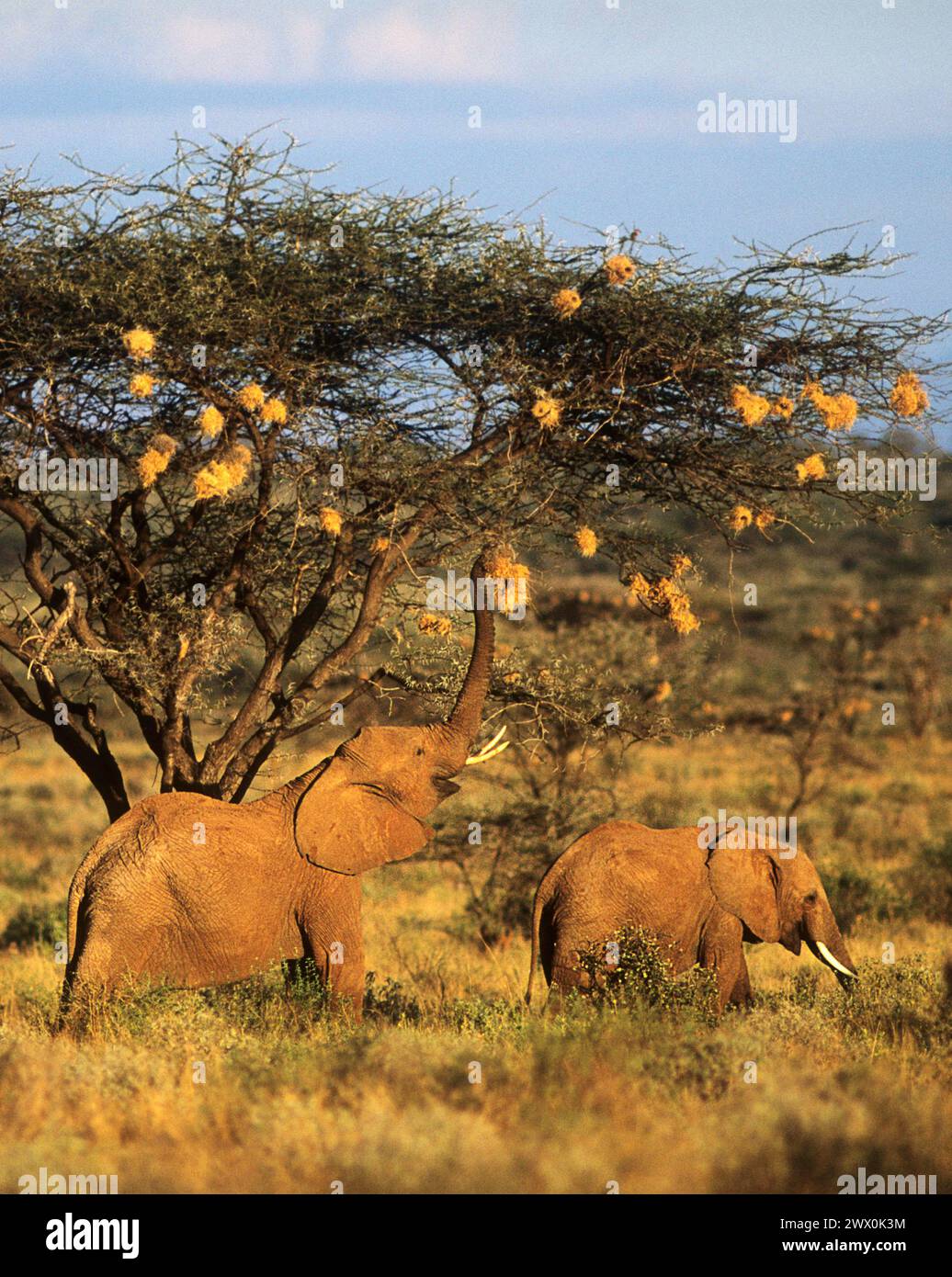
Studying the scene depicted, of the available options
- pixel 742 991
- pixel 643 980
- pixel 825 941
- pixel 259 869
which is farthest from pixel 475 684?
pixel 825 941

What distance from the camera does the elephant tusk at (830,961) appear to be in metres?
12.8

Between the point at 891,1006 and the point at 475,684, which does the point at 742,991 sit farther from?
the point at 475,684

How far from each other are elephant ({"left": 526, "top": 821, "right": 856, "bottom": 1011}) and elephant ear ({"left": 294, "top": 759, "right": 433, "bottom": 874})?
1.19m

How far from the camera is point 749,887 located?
12570 millimetres

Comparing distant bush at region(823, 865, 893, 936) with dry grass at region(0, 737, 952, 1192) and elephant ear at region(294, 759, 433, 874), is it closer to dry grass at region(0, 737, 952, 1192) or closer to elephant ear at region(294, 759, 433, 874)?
dry grass at region(0, 737, 952, 1192)

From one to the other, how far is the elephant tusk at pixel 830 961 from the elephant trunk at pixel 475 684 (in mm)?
3299

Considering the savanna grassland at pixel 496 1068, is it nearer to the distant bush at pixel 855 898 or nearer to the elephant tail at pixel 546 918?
the distant bush at pixel 855 898

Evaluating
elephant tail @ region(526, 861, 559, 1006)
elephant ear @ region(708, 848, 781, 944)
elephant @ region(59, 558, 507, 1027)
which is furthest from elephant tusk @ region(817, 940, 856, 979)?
elephant @ region(59, 558, 507, 1027)

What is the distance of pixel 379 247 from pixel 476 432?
176 centimetres

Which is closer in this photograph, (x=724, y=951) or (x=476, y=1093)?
(x=476, y=1093)

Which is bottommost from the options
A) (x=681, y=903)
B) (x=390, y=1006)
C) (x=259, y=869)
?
(x=390, y=1006)

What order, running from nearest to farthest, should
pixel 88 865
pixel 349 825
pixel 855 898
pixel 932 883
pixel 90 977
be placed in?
pixel 90 977, pixel 88 865, pixel 349 825, pixel 855 898, pixel 932 883

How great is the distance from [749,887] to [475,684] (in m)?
2.69

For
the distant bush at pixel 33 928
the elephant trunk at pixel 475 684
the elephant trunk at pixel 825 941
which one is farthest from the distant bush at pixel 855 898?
the distant bush at pixel 33 928
